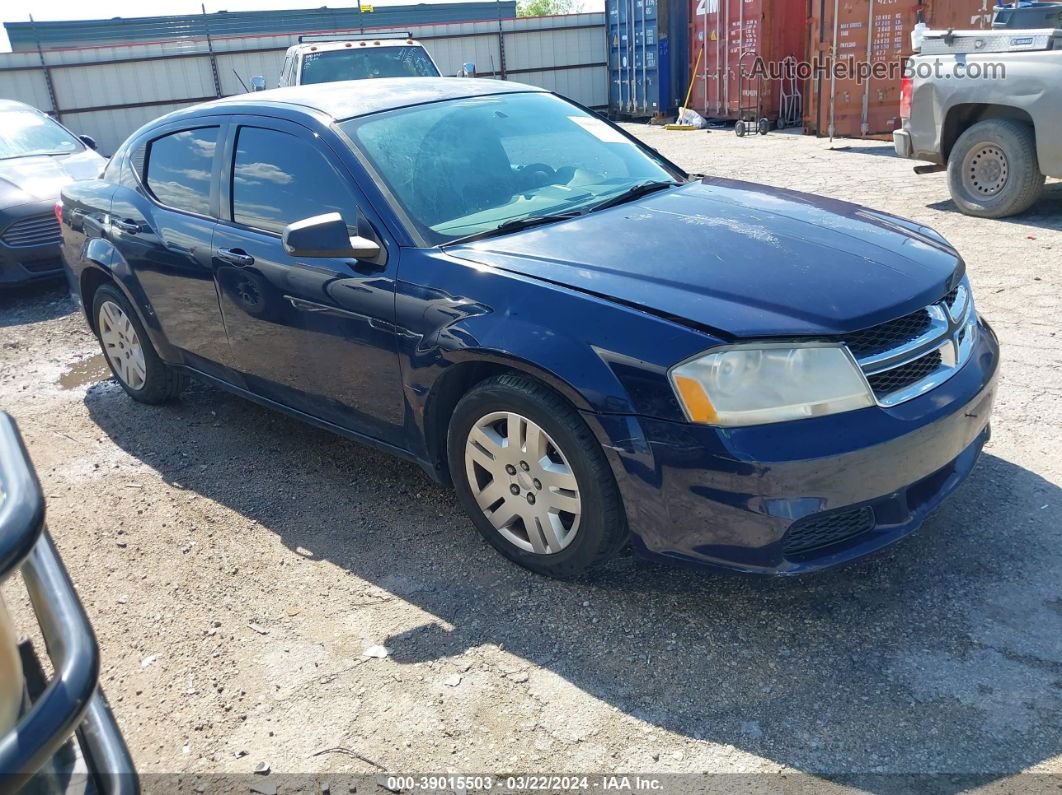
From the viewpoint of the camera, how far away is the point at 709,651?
275 centimetres

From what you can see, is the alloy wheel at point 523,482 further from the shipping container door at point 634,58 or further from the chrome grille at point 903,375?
the shipping container door at point 634,58

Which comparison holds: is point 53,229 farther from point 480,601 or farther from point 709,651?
point 709,651

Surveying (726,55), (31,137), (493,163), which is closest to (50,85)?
(31,137)

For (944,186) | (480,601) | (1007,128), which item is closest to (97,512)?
(480,601)

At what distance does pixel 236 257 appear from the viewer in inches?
152

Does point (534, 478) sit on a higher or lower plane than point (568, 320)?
lower

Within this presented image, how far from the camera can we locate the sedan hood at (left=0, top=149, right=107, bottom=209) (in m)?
7.81

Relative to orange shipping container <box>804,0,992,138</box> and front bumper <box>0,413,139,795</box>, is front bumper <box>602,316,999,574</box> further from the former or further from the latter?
orange shipping container <box>804,0,992,138</box>

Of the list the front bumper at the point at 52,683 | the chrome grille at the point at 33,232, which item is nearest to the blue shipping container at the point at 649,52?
the chrome grille at the point at 33,232

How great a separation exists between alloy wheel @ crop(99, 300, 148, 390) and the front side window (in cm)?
633

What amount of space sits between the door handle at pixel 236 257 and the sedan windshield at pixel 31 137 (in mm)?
6041

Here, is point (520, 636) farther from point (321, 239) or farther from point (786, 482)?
point (321, 239)

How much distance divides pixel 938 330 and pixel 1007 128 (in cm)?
558

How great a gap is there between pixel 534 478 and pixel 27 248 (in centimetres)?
645
